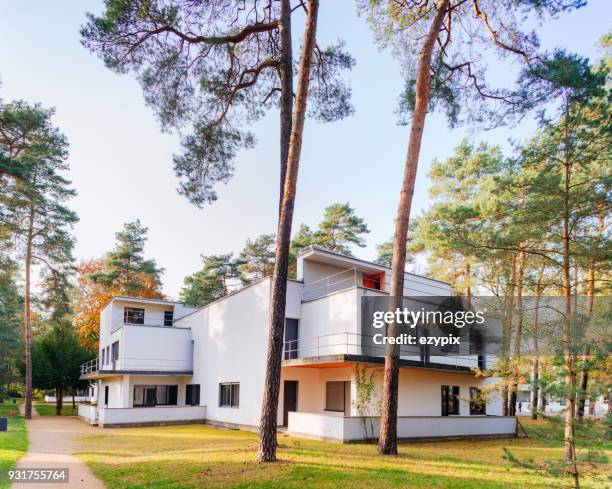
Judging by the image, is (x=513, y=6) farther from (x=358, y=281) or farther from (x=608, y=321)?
(x=358, y=281)

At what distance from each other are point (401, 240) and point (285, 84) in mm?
4720

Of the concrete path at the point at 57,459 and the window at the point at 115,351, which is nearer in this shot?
the concrete path at the point at 57,459

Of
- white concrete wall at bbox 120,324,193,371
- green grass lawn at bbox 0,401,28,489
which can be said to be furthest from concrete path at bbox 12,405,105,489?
white concrete wall at bbox 120,324,193,371

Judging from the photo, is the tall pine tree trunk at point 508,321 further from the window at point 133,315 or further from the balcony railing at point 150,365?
the window at point 133,315

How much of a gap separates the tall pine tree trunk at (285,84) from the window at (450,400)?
11314 millimetres

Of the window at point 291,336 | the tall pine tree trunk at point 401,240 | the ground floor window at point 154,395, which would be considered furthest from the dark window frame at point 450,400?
the ground floor window at point 154,395

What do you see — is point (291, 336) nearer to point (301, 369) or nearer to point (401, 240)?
Answer: point (301, 369)

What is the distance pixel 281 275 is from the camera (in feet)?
34.5

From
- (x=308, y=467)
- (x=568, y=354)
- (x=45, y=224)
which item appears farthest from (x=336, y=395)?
(x=45, y=224)

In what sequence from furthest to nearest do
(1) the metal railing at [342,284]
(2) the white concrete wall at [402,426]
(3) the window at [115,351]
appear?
(3) the window at [115,351] → (1) the metal railing at [342,284] → (2) the white concrete wall at [402,426]

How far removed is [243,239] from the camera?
39.6 metres

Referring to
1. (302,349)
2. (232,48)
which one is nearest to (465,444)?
(302,349)

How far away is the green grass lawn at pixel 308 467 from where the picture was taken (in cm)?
814

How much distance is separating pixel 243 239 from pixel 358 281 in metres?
21.0
